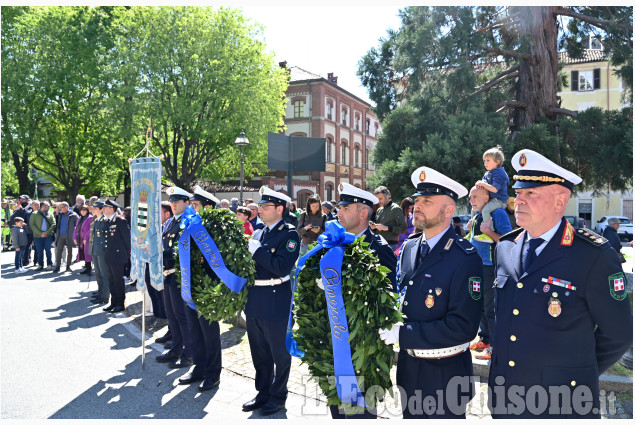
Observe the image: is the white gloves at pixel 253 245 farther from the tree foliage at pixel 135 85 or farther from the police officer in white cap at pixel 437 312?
the tree foliage at pixel 135 85

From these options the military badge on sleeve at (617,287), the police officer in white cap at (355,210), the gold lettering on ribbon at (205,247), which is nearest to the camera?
the military badge on sleeve at (617,287)

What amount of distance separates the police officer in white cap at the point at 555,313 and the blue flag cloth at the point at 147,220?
14.8 ft

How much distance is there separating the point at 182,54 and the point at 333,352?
23476mm

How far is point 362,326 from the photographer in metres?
2.92

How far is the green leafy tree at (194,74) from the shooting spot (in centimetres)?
2361

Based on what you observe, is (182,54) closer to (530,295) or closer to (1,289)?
(1,289)

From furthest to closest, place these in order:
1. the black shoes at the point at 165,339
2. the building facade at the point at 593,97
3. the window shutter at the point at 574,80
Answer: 1. the window shutter at the point at 574,80
2. the building facade at the point at 593,97
3. the black shoes at the point at 165,339

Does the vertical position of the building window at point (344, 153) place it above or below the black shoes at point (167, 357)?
above

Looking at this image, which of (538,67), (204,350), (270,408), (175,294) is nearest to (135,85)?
(538,67)

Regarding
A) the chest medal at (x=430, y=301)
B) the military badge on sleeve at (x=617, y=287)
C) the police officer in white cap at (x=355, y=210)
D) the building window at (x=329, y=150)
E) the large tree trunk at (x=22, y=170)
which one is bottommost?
the chest medal at (x=430, y=301)

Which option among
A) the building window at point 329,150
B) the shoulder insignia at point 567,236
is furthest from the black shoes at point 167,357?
the building window at point 329,150

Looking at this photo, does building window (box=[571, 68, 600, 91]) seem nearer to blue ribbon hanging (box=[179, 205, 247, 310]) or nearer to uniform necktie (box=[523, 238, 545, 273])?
blue ribbon hanging (box=[179, 205, 247, 310])

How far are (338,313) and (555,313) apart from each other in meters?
1.27

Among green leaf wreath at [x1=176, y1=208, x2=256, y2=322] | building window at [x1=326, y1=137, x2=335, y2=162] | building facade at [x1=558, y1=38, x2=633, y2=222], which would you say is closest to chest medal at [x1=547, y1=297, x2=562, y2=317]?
green leaf wreath at [x1=176, y1=208, x2=256, y2=322]
